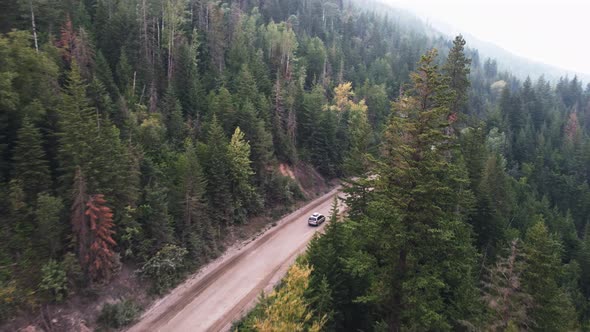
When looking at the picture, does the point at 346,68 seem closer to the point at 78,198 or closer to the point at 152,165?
the point at 152,165

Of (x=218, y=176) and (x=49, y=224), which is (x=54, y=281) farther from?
(x=218, y=176)

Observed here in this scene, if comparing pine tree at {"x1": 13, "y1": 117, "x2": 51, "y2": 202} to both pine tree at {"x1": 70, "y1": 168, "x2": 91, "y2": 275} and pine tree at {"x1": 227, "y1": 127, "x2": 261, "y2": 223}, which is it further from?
pine tree at {"x1": 227, "y1": 127, "x2": 261, "y2": 223}

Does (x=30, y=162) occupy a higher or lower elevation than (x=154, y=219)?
higher

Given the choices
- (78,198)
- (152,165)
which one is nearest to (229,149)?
(152,165)

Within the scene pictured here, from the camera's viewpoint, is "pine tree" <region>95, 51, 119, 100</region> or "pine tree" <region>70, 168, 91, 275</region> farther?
"pine tree" <region>95, 51, 119, 100</region>

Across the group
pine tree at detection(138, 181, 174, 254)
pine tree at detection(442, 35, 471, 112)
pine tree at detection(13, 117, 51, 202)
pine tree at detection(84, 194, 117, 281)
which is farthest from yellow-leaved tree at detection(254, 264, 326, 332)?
pine tree at detection(442, 35, 471, 112)

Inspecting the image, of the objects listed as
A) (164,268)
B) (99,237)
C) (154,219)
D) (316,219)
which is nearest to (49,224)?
(99,237)
